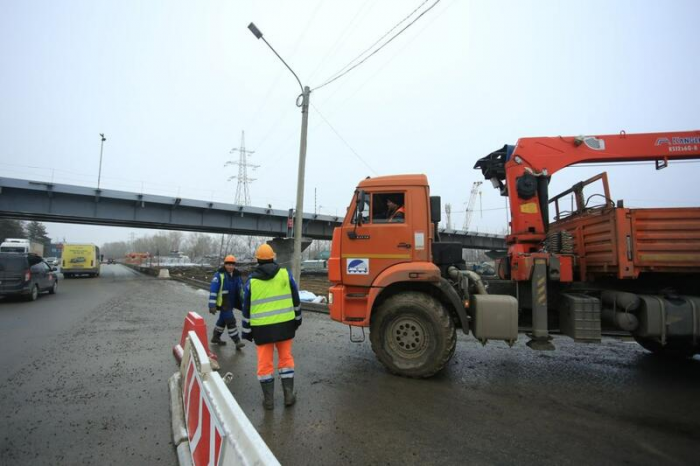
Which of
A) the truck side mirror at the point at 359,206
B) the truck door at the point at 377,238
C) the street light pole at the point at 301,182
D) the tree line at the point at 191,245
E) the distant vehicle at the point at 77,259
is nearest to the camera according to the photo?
the truck door at the point at 377,238

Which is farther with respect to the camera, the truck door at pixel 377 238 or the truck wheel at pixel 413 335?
the truck door at pixel 377 238

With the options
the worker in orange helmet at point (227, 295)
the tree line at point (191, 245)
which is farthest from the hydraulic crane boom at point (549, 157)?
the tree line at point (191, 245)

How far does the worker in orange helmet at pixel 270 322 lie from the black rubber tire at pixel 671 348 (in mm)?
5796

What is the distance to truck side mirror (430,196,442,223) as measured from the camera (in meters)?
5.52

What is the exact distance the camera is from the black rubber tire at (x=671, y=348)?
580 centimetres

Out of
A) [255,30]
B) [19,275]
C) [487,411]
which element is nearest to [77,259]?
[19,275]

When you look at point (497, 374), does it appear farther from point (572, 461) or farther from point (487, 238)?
point (487, 238)

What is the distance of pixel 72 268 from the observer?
92.1ft

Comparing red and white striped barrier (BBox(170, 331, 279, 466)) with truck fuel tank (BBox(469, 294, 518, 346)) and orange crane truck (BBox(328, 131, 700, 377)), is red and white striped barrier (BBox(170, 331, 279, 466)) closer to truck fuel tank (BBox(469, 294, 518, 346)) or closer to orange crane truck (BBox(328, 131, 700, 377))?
orange crane truck (BBox(328, 131, 700, 377))

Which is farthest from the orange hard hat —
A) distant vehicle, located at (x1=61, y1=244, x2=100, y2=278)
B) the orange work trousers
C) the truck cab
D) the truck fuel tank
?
distant vehicle, located at (x1=61, y1=244, x2=100, y2=278)

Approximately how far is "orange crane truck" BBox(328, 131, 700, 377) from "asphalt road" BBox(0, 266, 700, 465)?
642 millimetres

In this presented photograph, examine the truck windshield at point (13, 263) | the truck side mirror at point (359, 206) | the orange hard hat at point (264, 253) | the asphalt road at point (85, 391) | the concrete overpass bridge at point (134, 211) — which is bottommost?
the asphalt road at point (85, 391)

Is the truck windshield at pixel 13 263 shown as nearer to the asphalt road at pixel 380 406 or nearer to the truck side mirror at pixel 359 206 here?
the asphalt road at pixel 380 406

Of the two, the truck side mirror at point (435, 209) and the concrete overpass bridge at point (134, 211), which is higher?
the concrete overpass bridge at point (134, 211)
